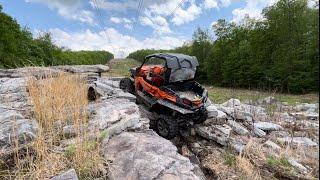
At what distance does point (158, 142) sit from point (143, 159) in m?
0.84

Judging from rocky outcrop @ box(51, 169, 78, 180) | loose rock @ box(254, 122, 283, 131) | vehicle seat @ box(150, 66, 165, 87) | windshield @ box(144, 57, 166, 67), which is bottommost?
loose rock @ box(254, 122, 283, 131)

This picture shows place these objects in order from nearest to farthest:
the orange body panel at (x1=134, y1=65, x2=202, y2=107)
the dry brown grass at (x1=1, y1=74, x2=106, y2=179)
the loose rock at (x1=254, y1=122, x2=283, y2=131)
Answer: the dry brown grass at (x1=1, y1=74, x2=106, y2=179) < the orange body panel at (x1=134, y1=65, x2=202, y2=107) < the loose rock at (x1=254, y1=122, x2=283, y2=131)

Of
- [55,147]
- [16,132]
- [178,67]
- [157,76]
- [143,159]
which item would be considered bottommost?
[143,159]

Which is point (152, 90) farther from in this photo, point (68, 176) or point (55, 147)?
point (68, 176)

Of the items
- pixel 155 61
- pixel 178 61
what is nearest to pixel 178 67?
pixel 178 61

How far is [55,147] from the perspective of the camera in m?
4.77

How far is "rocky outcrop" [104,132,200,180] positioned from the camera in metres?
4.59

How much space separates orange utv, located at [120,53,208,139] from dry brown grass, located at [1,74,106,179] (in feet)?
8.09

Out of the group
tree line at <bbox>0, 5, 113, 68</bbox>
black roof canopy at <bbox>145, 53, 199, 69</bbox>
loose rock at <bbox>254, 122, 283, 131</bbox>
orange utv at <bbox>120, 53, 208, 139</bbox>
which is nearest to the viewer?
orange utv at <bbox>120, 53, 208, 139</bbox>

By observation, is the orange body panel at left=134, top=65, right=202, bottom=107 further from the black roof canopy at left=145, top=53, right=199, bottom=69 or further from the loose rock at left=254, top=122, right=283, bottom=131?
the loose rock at left=254, top=122, right=283, bottom=131

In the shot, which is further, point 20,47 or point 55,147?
point 20,47

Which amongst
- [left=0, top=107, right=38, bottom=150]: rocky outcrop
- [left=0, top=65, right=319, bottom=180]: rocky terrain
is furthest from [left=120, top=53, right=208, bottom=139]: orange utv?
[left=0, top=107, right=38, bottom=150]: rocky outcrop

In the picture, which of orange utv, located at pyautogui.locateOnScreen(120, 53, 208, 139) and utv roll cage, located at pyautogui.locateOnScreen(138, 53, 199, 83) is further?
utv roll cage, located at pyautogui.locateOnScreen(138, 53, 199, 83)

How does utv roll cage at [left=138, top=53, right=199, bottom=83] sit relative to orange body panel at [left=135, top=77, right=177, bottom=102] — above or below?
above
